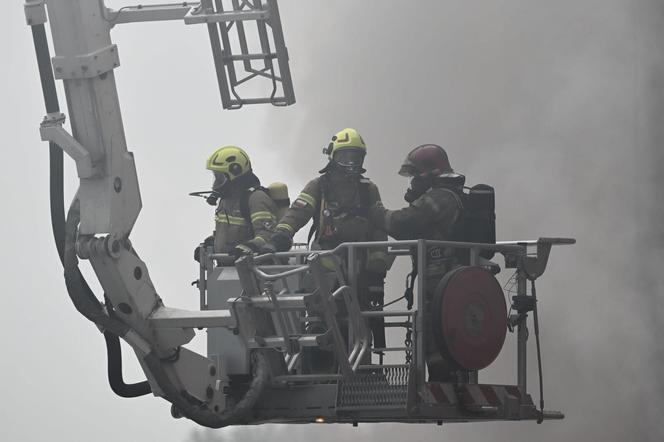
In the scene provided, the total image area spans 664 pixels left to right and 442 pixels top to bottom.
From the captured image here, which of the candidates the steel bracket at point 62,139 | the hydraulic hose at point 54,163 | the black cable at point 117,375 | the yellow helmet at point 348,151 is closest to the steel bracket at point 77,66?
the hydraulic hose at point 54,163

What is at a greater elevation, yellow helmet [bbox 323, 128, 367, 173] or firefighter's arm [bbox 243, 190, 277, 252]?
yellow helmet [bbox 323, 128, 367, 173]

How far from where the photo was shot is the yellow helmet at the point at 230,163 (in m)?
15.1

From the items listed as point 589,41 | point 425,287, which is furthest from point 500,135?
point 425,287

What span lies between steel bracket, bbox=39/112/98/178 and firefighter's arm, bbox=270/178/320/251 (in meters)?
2.28

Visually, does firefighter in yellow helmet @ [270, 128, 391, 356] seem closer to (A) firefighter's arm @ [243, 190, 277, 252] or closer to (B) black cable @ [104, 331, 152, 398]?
(A) firefighter's arm @ [243, 190, 277, 252]

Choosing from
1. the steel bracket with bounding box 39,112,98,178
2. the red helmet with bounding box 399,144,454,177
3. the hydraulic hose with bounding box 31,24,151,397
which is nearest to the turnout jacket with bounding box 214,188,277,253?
Answer: the red helmet with bounding box 399,144,454,177

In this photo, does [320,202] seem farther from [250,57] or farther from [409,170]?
[250,57]

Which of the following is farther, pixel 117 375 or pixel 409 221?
pixel 409 221

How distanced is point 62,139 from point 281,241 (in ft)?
8.10

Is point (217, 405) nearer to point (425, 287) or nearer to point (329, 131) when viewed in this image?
point (425, 287)

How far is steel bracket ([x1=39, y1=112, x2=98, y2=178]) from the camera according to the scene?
12.2 metres

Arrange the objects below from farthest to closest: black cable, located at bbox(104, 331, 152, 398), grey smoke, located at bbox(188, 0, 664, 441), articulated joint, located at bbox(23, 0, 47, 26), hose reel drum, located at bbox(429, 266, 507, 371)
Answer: grey smoke, located at bbox(188, 0, 664, 441) → hose reel drum, located at bbox(429, 266, 507, 371) → black cable, located at bbox(104, 331, 152, 398) → articulated joint, located at bbox(23, 0, 47, 26)

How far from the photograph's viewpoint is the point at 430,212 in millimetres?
13906

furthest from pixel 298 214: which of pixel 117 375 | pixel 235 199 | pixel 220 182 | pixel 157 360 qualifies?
pixel 117 375
